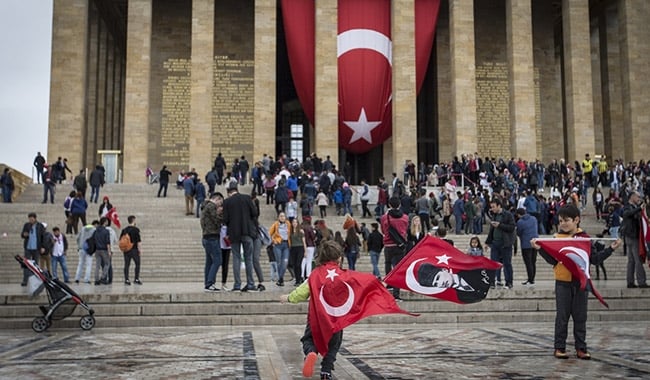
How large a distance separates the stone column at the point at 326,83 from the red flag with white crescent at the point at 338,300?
23.1 metres

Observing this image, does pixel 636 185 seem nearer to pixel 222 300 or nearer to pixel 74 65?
pixel 222 300

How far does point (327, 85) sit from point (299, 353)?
23.2 m

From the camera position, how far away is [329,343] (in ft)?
18.0

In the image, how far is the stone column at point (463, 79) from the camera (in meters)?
29.8

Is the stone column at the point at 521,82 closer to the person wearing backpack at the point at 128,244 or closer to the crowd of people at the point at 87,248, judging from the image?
the crowd of people at the point at 87,248

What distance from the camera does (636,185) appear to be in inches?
876

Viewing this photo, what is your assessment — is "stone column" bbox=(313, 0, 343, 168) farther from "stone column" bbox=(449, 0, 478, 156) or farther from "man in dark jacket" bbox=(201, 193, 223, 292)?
"man in dark jacket" bbox=(201, 193, 223, 292)

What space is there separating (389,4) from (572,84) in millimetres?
8935

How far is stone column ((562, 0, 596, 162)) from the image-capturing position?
30.5 metres

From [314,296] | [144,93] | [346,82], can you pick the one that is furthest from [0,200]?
[314,296]

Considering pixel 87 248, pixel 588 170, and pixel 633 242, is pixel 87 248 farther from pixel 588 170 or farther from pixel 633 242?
pixel 588 170

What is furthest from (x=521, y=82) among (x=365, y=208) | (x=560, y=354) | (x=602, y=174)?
(x=560, y=354)

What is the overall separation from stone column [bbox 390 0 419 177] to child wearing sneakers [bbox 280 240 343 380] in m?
23.8

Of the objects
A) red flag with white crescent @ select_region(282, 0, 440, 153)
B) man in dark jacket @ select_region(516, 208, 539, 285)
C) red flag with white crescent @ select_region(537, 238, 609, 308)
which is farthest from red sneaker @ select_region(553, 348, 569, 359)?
red flag with white crescent @ select_region(282, 0, 440, 153)
